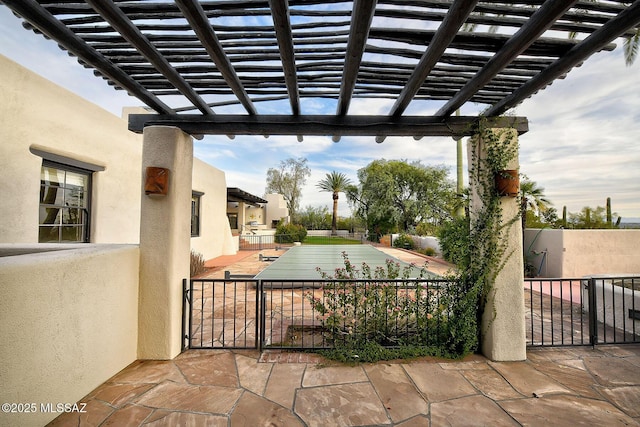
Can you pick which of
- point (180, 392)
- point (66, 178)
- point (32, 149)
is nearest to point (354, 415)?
point (180, 392)

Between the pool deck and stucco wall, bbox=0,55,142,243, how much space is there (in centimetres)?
338

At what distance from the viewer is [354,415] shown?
2.18 metres

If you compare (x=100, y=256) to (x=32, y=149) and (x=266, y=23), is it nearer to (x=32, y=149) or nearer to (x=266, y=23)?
(x=266, y=23)

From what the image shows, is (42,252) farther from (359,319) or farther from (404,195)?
(404,195)

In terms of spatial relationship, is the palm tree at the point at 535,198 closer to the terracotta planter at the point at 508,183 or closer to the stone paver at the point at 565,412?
the terracotta planter at the point at 508,183

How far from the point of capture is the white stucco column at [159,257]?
307 cm

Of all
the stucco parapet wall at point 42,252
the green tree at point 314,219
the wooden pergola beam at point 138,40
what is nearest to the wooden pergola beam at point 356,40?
the wooden pergola beam at point 138,40

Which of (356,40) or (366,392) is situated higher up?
(356,40)

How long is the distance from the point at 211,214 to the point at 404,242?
36.5ft

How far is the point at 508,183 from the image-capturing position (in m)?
3.08

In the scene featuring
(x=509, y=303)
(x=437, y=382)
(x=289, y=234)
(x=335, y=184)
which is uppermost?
(x=335, y=184)

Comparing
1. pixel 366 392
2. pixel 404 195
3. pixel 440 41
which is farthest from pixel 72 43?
pixel 404 195

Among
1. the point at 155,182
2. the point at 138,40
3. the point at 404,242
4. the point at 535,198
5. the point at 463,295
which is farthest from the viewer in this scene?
the point at 404,242

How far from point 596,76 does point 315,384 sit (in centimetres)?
1070
